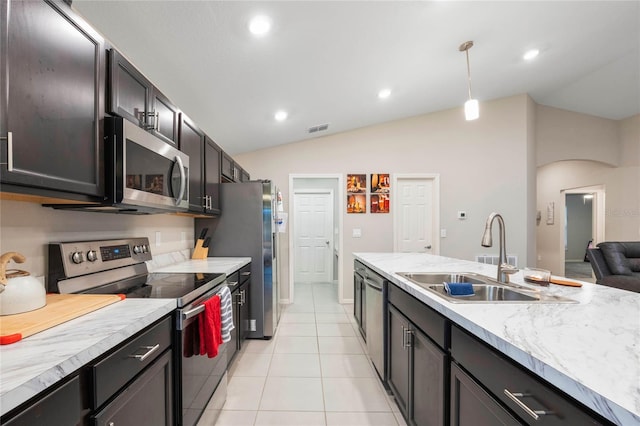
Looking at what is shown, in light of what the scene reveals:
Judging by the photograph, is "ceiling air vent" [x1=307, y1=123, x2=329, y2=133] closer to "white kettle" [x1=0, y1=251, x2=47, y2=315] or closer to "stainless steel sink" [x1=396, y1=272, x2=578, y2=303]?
"stainless steel sink" [x1=396, y1=272, x2=578, y2=303]

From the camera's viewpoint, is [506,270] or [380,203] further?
[380,203]

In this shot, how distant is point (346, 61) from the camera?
2.33 m

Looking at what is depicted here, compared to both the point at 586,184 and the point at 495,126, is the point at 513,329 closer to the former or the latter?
the point at 495,126

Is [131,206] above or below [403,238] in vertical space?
above

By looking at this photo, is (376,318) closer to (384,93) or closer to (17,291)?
(17,291)

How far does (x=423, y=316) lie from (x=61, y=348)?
137 cm

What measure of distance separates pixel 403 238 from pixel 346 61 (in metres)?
2.90

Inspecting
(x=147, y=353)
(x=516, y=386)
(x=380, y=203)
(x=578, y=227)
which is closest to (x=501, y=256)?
(x=516, y=386)

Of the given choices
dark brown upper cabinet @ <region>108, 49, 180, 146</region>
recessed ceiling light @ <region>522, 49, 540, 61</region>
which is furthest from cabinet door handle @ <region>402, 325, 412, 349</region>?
recessed ceiling light @ <region>522, 49, 540, 61</region>

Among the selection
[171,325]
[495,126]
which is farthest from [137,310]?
[495,126]

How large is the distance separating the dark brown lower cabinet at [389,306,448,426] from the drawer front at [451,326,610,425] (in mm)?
180

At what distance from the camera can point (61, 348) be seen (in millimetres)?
715

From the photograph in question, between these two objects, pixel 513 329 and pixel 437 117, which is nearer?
pixel 513 329

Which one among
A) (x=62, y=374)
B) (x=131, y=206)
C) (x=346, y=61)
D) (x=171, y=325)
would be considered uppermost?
(x=346, y=61)
